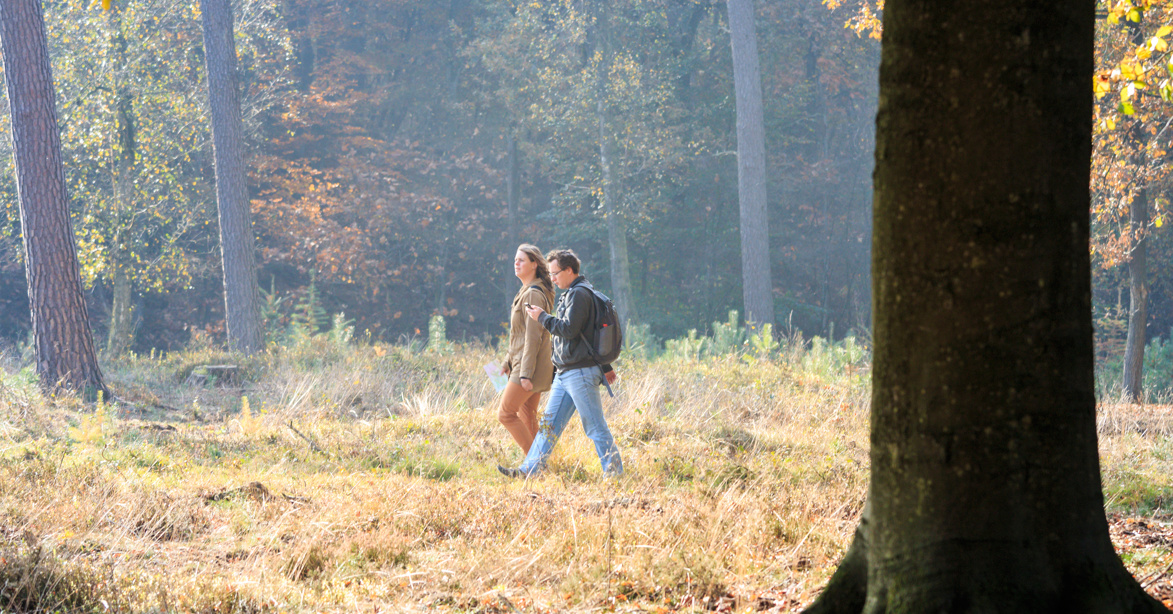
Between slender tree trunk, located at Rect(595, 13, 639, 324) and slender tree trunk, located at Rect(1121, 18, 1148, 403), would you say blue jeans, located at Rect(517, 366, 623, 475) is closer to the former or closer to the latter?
slender tree trunk, located at Rect(1121, 18, 1148, 403)

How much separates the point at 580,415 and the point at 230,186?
13.0 m

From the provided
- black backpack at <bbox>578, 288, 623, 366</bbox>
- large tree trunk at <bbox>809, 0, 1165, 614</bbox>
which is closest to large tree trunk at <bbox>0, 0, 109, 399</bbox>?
black backpack at <bbox>578, 288, 623, 366</bbox>

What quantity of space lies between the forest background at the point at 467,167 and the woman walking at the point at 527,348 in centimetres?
1240

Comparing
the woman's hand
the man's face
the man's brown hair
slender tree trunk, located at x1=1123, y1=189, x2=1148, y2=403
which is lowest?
slender tree trunk, located at x1=1123, y1=189, x2=1148, y2=403

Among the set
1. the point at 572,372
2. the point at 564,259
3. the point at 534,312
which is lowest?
the point at 572,372

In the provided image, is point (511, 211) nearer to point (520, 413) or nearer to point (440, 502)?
point (520, 413)

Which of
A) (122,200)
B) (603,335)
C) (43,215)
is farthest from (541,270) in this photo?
(122,200)

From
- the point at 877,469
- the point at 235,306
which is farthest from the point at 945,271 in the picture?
the point at 235,306

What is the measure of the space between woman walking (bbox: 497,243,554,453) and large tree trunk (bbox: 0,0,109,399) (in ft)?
22.1

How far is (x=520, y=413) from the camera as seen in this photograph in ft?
24.0

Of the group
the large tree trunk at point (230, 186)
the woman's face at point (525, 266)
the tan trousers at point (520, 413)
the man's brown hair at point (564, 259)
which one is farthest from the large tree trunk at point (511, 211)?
the man's brown hair at point (564, 259)

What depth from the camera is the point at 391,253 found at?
2597 centimetres

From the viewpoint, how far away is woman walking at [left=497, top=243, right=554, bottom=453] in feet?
22.6

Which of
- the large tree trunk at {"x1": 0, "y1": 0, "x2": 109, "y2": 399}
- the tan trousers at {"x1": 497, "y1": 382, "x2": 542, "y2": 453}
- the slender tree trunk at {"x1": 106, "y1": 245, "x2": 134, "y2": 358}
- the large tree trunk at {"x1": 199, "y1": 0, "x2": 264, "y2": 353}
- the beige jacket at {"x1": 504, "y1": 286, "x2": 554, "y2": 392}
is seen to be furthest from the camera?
the slender tree trunk at {"x1": 106, "y1": 245, "x2": 134, "y2": 358}
